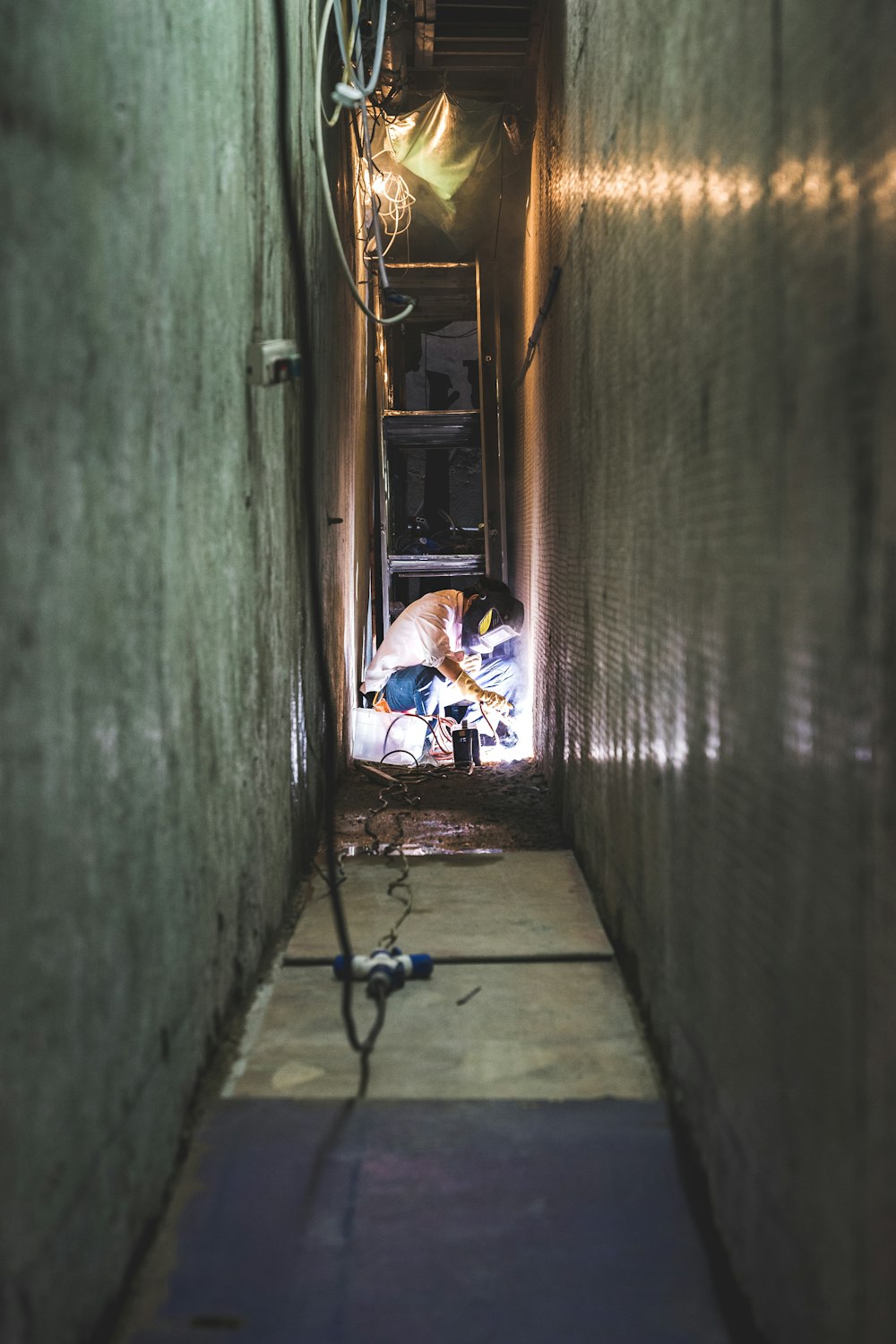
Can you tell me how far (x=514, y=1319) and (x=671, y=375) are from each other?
1767 millimetres

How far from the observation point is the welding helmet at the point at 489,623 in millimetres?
6699

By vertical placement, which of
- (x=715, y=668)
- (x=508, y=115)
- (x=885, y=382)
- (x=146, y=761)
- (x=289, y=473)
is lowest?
(x=146, y=761)

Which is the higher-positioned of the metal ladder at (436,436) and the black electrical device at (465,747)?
the metal ladder at (436,436)

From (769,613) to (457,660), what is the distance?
17.9 feet

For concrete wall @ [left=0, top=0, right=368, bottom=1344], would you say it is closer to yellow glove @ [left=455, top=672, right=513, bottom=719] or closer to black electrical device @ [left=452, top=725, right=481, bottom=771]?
black electrical device @ [left=452, top=725, right=481, bottom=771]

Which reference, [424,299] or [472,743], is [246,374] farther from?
[424,299]

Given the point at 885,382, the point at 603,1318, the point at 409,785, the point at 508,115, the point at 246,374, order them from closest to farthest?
the point at 885,382
the point at 603,1318
the point at 246,374
the point at 409,785
the point at 508,115

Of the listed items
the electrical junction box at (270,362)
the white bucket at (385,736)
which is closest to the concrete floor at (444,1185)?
the electrical junction box at (270,362)

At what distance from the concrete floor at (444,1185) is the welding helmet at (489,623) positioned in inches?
158

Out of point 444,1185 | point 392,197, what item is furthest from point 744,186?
point 392,197

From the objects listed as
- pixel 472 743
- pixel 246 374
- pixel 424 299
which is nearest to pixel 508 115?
pixel 424 299

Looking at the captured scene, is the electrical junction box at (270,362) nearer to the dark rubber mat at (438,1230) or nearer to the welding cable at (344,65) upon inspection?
the welding cable at (344,65)

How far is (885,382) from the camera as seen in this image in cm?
101

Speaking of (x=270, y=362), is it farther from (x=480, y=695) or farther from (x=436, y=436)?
(x=436, y=436)
